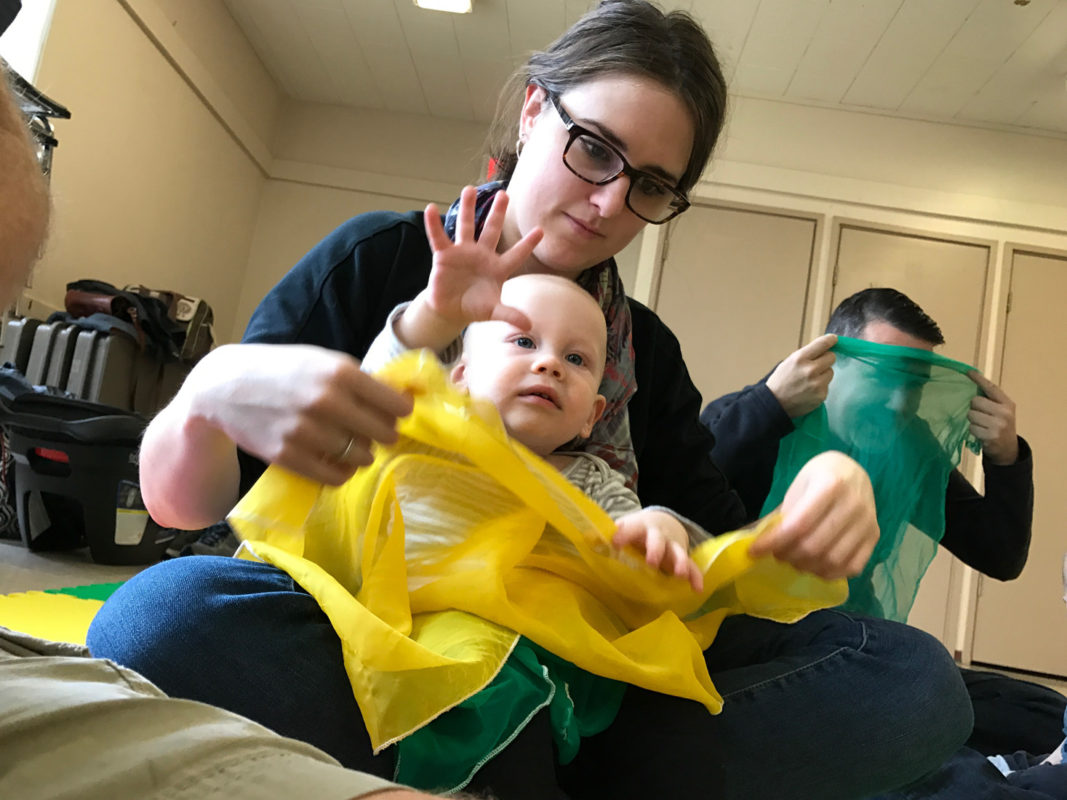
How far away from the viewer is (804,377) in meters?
1.66

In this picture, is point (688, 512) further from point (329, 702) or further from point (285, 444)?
point (285, 444)

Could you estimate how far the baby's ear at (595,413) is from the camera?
932 mm

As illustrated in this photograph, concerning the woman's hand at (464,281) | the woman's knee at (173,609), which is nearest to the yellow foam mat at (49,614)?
the woman's knee at (173,609)

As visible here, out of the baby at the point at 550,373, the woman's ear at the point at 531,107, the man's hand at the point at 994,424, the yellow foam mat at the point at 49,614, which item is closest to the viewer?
the baby at the point at 550,373

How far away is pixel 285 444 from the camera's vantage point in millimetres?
474

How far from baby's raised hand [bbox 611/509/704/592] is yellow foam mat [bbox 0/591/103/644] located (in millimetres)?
1184

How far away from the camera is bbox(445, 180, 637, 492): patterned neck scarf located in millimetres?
963

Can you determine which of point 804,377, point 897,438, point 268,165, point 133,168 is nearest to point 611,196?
point 804,377

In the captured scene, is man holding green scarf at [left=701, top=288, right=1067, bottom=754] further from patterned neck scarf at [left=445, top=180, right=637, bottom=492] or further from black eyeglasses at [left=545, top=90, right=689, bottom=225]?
black eyeglasses at [left=545, top=90, right=689, bottom=225]

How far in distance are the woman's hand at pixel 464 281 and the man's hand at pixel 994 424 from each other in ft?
4.98

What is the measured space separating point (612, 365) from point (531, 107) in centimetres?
37

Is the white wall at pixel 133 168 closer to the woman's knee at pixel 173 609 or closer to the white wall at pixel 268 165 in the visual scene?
the white wall at pixel 268 165

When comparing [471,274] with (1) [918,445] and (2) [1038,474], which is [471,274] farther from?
(2) [1038,474]

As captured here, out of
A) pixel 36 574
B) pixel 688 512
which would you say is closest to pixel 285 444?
pixel 688 512
